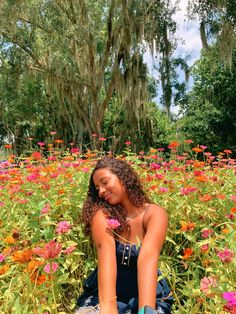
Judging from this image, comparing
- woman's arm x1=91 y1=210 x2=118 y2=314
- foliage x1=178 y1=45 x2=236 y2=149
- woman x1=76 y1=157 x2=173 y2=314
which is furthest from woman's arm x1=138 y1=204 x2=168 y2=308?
foliage x1=178 y1=45 x2=236 y2=149

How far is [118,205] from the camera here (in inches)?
73.4

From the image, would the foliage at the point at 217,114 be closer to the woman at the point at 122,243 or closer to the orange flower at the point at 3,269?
the woman at the point at 122,243

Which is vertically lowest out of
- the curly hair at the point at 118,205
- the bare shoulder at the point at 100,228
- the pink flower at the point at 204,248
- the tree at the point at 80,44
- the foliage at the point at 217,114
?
the pink flower at the point at 204,248

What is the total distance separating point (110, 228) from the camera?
1.70 metres

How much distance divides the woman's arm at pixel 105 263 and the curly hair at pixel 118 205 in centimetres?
5

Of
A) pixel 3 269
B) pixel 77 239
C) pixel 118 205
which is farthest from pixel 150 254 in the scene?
pixel 77 239

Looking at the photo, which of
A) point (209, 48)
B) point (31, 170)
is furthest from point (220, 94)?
point (31, 170)

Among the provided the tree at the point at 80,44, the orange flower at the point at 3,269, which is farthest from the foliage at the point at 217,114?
the orange flower at the point at 3,269

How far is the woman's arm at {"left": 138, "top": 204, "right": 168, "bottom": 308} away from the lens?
4.85ft

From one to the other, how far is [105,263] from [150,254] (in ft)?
0.60

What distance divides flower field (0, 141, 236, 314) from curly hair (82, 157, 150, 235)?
0.46 ft

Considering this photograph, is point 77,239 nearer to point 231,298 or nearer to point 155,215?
point 155,215

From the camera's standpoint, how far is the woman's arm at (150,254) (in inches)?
58.2

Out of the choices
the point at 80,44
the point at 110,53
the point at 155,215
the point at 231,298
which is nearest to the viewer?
the point at 231,298
